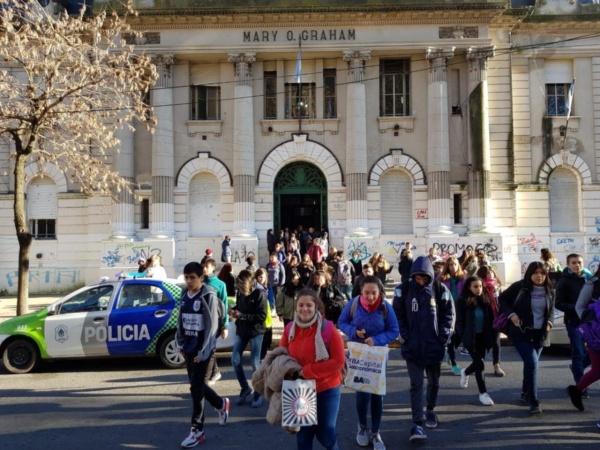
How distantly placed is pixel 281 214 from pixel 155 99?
22.2ft

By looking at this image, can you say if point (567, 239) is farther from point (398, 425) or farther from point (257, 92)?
point (398, 425)

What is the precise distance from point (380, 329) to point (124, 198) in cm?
1850

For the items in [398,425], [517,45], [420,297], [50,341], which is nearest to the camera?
[420,297]

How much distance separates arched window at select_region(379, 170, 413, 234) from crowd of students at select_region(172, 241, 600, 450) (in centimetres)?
1351

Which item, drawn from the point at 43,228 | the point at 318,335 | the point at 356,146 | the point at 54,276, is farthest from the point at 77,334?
the point at 43,228

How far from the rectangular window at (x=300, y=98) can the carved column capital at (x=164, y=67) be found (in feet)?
15.1

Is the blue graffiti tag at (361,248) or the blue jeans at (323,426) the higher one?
the blue graffiti tag at (361,248)

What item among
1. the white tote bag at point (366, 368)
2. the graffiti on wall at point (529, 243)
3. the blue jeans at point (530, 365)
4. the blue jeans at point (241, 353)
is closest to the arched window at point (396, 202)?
the graffiti on wall at point (529, 243)

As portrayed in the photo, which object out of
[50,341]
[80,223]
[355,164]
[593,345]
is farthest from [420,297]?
[80,223]

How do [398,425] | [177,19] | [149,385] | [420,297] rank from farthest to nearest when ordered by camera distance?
[177,19], [149,385], [398,425], [420,297]

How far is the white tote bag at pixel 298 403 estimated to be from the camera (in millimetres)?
4668

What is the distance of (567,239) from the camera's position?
2389 centimetres

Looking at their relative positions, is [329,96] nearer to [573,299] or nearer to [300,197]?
[300,197]

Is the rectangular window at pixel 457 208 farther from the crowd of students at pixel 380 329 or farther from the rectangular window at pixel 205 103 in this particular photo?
the crowd of students at pixel 380 329
